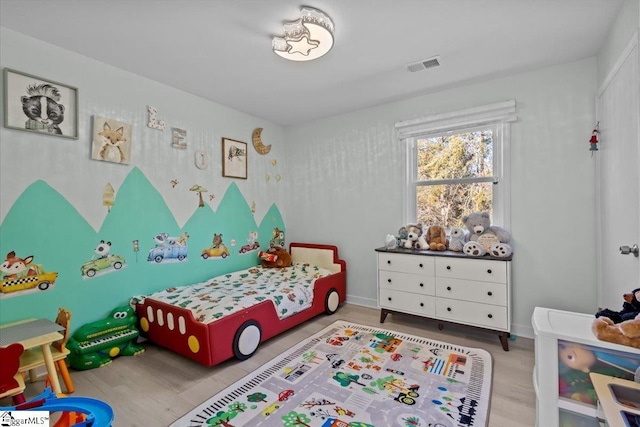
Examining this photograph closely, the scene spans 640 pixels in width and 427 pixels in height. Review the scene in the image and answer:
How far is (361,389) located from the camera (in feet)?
6.28

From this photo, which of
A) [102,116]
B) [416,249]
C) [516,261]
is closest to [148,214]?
[102,116]

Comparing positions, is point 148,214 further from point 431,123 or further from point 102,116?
point 431,123

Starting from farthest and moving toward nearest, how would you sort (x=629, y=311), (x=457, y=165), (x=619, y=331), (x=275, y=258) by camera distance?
(x=275, y=258) → (x=457, y=165) → (x=629, y=311) → (x=619, y=331)

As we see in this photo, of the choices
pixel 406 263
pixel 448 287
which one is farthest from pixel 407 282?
pixel 448 287

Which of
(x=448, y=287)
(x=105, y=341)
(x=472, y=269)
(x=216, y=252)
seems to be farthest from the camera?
(x=216, y=252)

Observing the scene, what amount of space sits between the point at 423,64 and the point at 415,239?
1.61 meters

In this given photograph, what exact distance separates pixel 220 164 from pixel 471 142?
2.66 meters

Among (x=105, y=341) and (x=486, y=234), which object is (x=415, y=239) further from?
(x=105, y=341)

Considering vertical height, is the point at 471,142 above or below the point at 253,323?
above

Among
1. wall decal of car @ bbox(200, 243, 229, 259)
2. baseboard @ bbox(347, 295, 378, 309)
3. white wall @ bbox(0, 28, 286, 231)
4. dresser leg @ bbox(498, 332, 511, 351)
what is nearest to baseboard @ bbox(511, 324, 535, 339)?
dresser leg @ bbox(498, 332, 511, 351)

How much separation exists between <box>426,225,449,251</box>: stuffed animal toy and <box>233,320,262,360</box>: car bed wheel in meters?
1.78

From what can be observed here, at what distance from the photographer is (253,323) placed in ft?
7.95

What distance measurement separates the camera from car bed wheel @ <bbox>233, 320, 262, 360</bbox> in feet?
7.50

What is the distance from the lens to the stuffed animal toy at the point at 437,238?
2.88m
